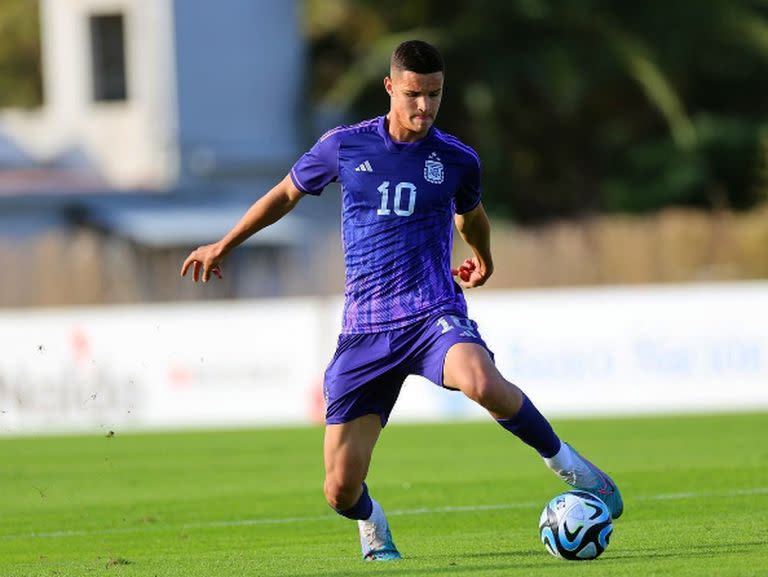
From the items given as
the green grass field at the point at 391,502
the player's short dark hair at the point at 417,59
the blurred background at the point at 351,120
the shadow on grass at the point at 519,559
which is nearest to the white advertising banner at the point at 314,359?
the green grass field at the point at 391,502

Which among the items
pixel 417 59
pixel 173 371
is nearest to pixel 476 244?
pixel 417 59

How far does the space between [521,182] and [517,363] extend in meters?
22.6

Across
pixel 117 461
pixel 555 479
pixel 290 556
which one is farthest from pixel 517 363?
pixel 290 556

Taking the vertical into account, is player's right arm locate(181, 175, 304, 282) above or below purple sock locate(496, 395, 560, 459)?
above

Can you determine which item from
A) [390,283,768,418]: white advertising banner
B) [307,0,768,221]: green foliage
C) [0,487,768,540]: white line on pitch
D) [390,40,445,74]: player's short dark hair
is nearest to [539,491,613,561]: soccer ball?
[390,40,445,74]: player's short dark hair

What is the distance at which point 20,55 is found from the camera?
53.7 metres

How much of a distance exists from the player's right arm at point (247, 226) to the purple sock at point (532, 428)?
1519mm

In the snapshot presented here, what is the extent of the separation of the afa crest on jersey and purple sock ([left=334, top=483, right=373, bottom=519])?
155cm

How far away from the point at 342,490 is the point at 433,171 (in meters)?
1.61

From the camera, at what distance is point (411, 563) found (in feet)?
29.5

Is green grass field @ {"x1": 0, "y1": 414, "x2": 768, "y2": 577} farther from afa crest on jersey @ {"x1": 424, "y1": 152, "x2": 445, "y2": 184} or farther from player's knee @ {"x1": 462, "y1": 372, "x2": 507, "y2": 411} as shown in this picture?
afa crest on jersey @ {"x1": 424, "y1": 152, "x2": 445, "y2": 184}

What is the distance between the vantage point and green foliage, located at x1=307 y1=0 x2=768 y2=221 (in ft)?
133

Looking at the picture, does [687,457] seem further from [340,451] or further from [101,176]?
[101,176]

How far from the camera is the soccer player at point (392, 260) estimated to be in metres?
8.81
